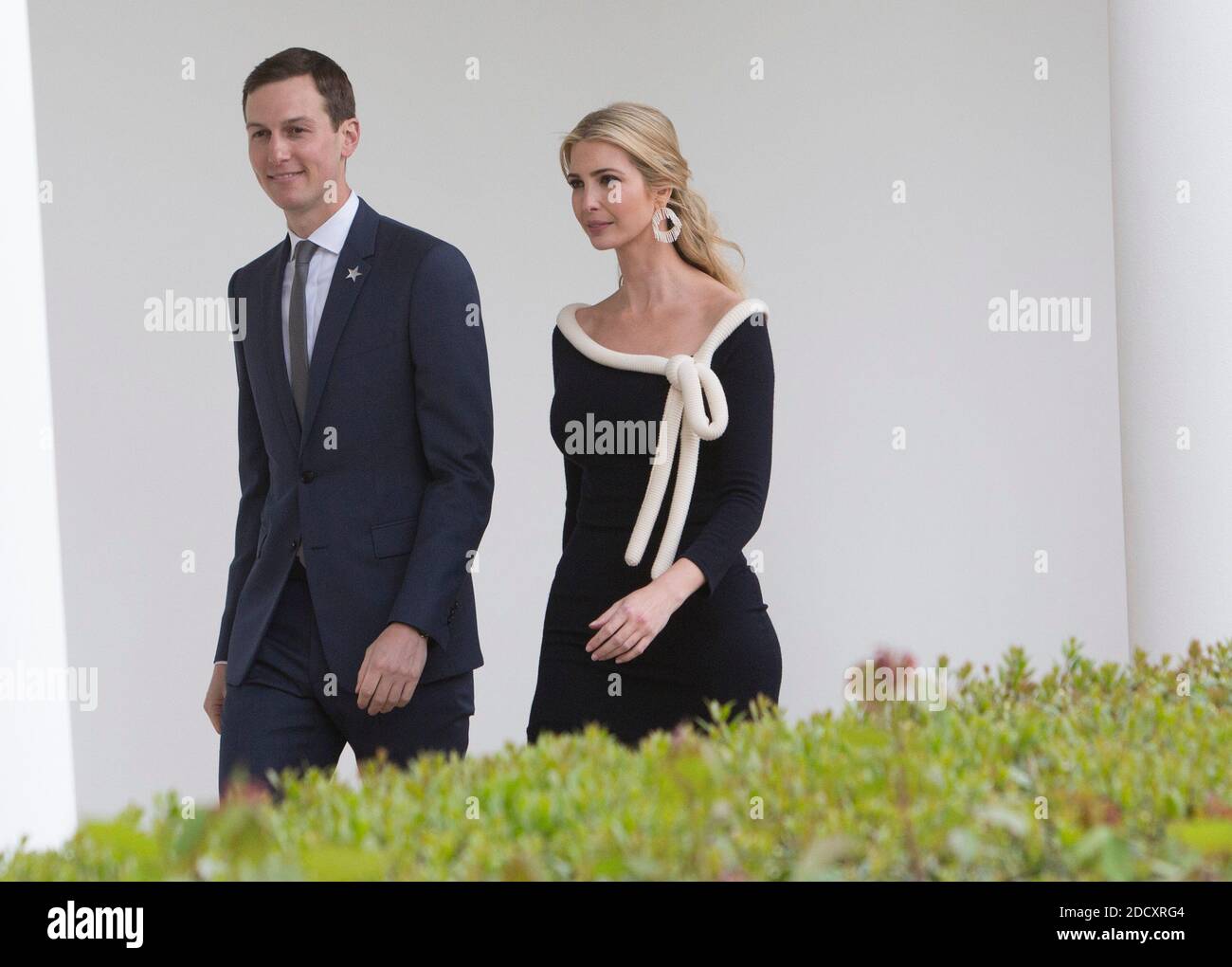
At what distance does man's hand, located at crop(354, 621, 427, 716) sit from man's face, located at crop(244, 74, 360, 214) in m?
1.12

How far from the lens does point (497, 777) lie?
196cm

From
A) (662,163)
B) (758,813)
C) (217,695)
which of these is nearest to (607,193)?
(662,163)

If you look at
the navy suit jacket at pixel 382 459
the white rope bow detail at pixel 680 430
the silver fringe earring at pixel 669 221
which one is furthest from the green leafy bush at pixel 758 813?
the silver fringe earring at pixel 669 221

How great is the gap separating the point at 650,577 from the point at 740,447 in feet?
1.32

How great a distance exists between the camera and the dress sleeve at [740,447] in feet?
12.3

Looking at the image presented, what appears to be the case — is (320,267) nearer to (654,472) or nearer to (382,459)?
(382,459)

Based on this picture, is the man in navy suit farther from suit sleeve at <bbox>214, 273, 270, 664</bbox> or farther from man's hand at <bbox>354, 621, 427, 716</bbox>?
suit sleeve at <bbox>214, 273, 270, 664</bbox>

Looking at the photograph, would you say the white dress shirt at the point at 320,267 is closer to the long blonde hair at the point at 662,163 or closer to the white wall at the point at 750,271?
the long blonde hair at the point at 662,163

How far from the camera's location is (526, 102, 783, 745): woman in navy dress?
3824 millimetres

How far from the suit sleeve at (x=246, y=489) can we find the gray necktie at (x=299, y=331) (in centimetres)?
23

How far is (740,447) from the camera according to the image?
3.84 meters

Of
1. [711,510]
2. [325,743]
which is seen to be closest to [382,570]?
[325,743]

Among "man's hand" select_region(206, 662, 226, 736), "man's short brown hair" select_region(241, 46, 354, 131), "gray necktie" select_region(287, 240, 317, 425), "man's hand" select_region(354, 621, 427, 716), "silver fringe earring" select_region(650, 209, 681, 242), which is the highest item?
"man's short brown hair" select_region(241, 46, 354, 131)

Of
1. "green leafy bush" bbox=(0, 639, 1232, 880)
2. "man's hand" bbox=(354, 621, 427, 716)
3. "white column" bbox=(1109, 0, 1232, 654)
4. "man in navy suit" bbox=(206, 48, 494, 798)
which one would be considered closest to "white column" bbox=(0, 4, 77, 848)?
"man in navy suit" bbox=(206, 48, 494, 798)
